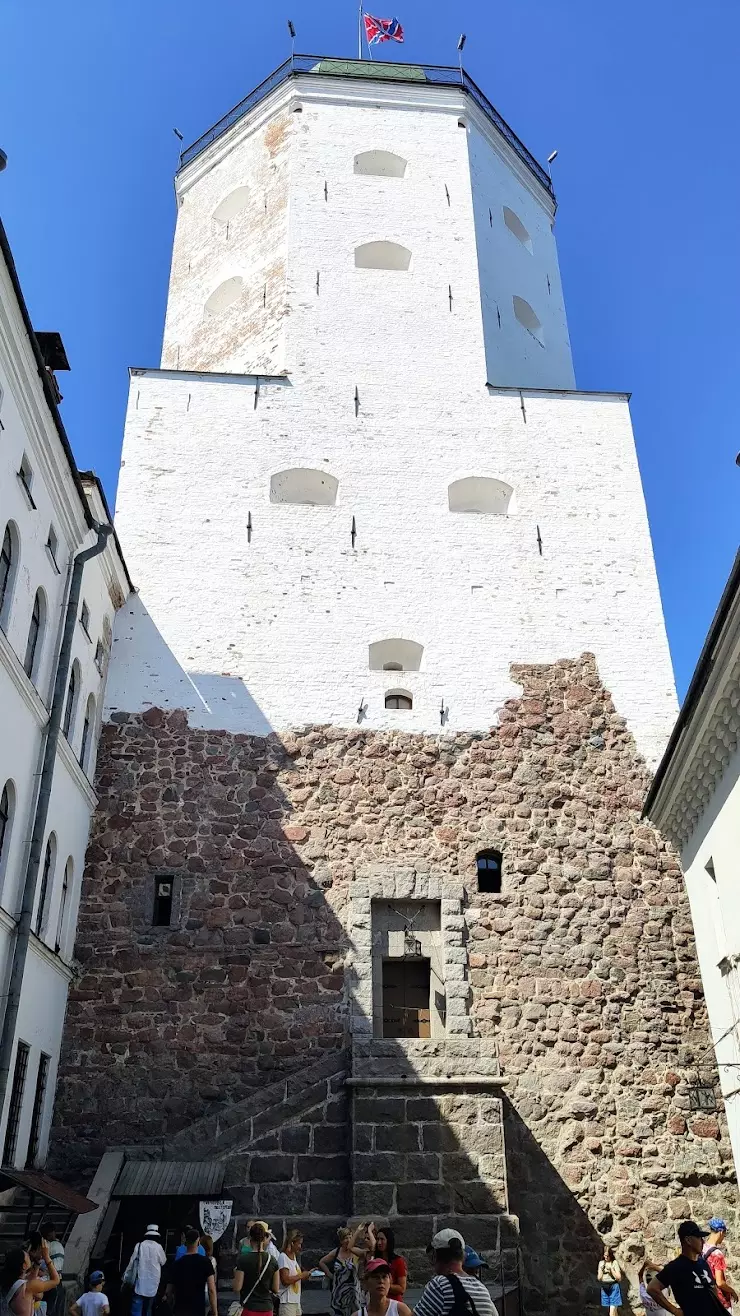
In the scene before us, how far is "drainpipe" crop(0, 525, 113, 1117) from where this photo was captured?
853cm

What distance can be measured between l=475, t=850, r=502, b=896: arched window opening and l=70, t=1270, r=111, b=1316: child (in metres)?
5.69

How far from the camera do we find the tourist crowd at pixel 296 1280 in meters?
4.30

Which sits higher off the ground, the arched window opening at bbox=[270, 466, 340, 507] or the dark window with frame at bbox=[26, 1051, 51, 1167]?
the arched window opening at bbox=[270, 466, 340, 507]

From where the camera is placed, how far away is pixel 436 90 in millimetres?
17469

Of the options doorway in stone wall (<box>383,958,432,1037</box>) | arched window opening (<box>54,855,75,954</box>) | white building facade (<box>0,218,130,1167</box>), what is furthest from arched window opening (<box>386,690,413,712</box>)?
arched window opening (<box>54,855,75,954</box>)

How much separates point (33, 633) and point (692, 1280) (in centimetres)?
686

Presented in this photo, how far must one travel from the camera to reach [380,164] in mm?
16984

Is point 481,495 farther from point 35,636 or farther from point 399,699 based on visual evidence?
point 35,636

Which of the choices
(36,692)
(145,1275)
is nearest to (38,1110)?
(145,1275)

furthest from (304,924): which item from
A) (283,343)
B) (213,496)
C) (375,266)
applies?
(375,266)

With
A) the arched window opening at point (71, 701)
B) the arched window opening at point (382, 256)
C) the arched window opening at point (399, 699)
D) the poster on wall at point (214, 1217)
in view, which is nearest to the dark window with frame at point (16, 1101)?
the poster on wall at point (214, 1217)

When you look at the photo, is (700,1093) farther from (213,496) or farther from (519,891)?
(213,496)

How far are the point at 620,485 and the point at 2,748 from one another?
8.65 metres

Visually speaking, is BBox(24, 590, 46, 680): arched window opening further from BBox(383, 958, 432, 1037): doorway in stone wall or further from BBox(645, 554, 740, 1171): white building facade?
BBox(645, 554, 740, 1171): white building facade
